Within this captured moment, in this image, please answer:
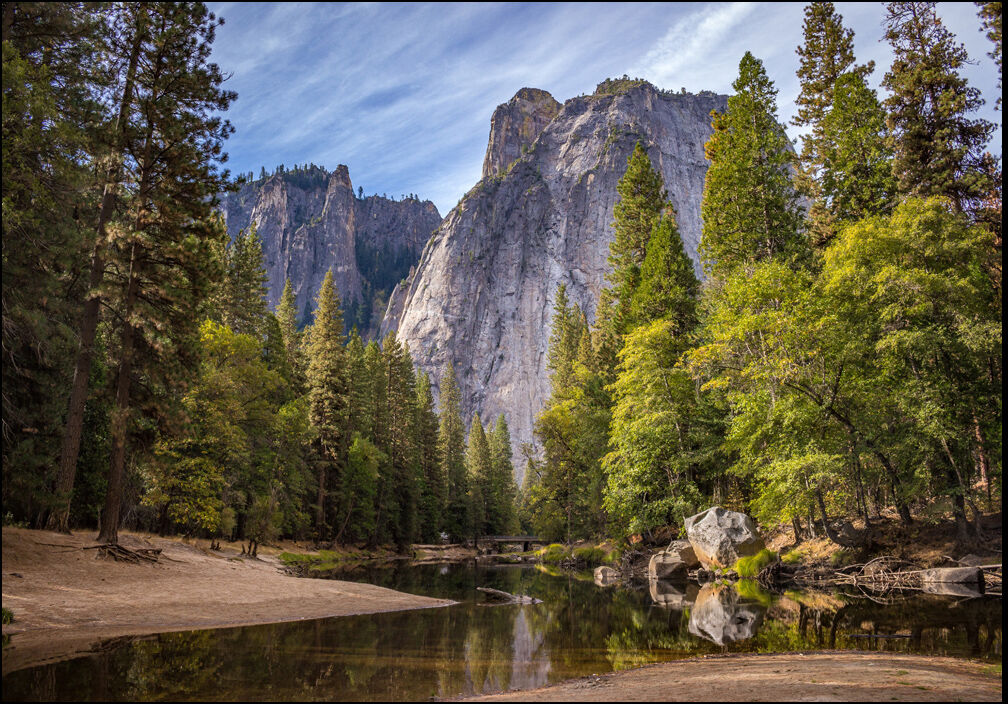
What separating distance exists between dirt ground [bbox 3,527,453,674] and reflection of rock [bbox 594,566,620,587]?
9.68 meters

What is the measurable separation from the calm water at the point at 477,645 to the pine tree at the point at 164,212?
8733 mm

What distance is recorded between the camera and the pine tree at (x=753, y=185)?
25.4 metres

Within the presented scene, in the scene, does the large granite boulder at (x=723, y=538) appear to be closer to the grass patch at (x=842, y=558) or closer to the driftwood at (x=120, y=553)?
the grass patch at (x=842, y=558)

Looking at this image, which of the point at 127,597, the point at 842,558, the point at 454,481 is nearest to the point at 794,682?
the point at 127,597

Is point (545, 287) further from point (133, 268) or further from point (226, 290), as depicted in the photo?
point (133, 268)

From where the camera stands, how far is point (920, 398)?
16.6 meters

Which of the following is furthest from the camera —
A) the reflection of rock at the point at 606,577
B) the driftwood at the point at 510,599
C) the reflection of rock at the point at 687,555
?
the reflection of rock at the point at 606,577

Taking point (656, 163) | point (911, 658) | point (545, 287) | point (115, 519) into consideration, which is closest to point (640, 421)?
point (911, 658)

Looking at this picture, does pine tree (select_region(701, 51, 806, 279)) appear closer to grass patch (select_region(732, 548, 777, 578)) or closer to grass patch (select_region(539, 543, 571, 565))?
grass patch (select_region(732, 548, 777, 578))

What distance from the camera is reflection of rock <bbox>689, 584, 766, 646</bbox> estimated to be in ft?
36.3

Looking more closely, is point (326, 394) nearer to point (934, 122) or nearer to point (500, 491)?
point (934, 122)

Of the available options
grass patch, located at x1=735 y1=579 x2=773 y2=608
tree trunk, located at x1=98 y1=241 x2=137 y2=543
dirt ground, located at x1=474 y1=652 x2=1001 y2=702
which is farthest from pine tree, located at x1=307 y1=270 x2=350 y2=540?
dirt ground, located at x1=474 y1=652 x2=1001 y2=702

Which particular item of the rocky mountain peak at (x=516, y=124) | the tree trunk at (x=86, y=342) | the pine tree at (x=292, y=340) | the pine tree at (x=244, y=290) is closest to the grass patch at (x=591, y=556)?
the pine tree at (x=292, y=340)

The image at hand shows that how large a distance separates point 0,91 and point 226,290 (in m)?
26.7
